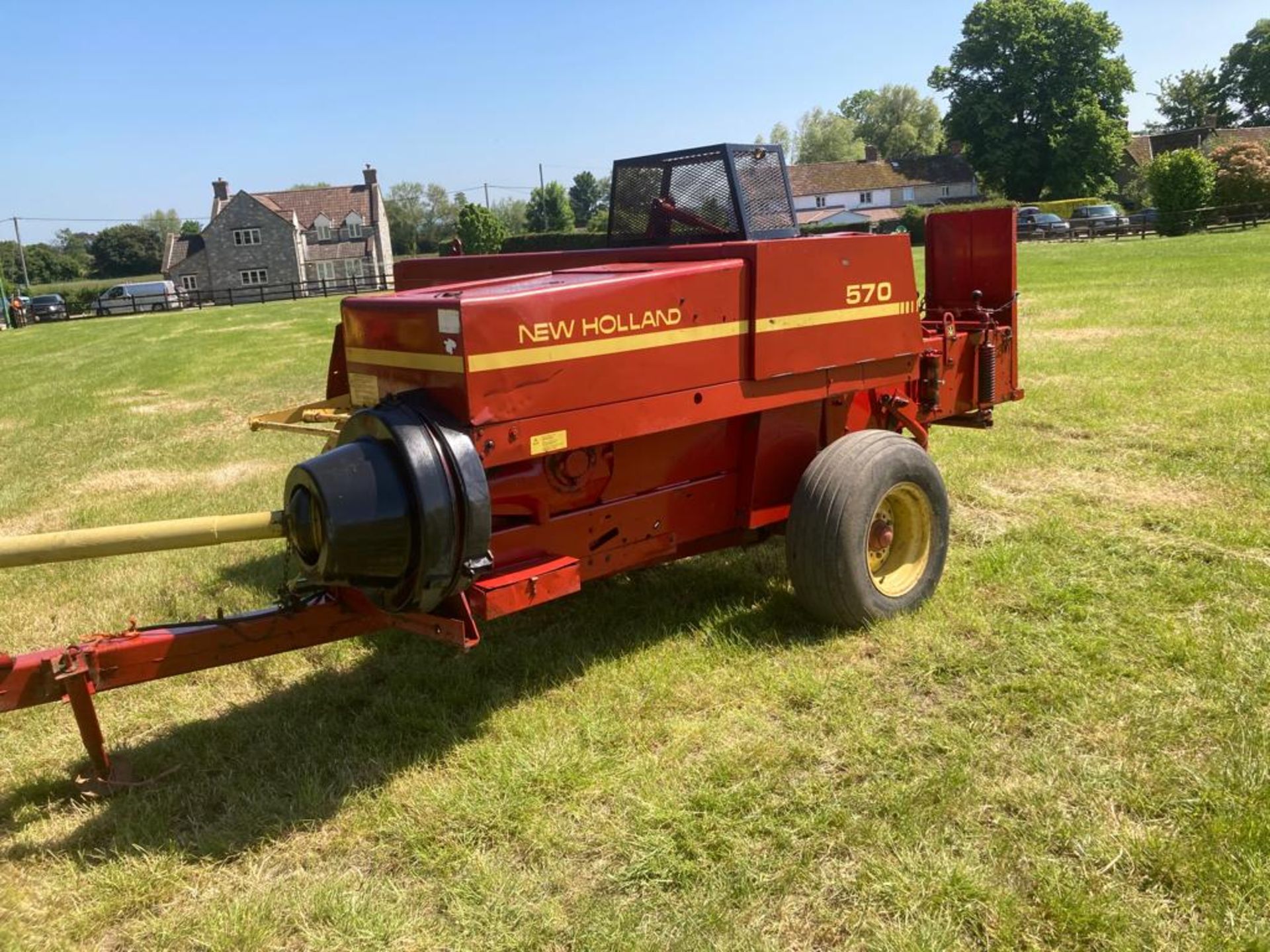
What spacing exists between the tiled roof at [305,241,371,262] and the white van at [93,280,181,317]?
55.3ft

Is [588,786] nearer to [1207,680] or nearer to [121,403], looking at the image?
[1207,680]

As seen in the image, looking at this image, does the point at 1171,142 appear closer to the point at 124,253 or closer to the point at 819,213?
the point at 819,213

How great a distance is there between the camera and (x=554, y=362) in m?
3.36

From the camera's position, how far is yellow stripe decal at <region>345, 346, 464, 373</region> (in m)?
3.20

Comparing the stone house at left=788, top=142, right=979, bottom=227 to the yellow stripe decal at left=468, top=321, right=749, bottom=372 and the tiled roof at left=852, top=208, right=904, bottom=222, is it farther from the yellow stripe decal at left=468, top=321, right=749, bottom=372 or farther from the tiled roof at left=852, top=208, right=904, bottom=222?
the yellow stripe decal at left=468, top=321, right=749, bottom=372

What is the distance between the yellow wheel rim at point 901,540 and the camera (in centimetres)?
447

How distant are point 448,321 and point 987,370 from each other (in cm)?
345

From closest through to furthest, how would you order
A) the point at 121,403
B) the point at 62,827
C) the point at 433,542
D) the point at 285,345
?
the point at 433,542 → the point at 62,827 → the point at 121,403 → the point at 285,345

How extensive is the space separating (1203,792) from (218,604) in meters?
4.50

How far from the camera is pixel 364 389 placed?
379cm

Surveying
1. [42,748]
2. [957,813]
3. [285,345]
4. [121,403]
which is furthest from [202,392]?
[957,813]

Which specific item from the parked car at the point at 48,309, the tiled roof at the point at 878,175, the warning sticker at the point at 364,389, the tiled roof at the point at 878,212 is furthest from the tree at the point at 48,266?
the warning sticker at the point at 364,389

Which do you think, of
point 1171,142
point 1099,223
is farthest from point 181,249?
point 1171,142

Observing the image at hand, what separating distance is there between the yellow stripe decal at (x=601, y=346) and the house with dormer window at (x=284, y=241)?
53.5 meters
